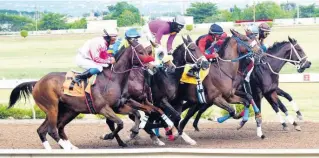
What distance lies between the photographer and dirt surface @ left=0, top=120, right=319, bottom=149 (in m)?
10.7

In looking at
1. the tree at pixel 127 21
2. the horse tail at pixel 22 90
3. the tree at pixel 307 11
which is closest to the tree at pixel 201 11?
the tree at pixel 307 11

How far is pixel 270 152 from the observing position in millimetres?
6727

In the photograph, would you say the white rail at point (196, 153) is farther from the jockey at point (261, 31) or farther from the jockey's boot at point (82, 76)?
the jockey at point (261, 31)

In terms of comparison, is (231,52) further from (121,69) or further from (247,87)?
(121,69)

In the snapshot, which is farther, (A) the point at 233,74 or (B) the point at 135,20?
(B) the point at 135,20

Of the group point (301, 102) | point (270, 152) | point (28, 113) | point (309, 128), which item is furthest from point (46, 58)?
point (270, 152)

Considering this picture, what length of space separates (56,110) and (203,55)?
2.06 meters

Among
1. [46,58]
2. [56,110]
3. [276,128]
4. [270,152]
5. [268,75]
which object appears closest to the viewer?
[270,152]

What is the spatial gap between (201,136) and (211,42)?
150cm

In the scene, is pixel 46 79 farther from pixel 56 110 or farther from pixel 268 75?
pixel 268 75

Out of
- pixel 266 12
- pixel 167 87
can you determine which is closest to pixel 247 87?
pixel 167 87

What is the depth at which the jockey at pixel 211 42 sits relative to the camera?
10.8 metres

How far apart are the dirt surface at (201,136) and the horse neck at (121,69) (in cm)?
118

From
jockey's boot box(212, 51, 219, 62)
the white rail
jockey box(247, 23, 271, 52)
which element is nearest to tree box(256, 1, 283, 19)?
jockey box(247, 23, 271, 52)
